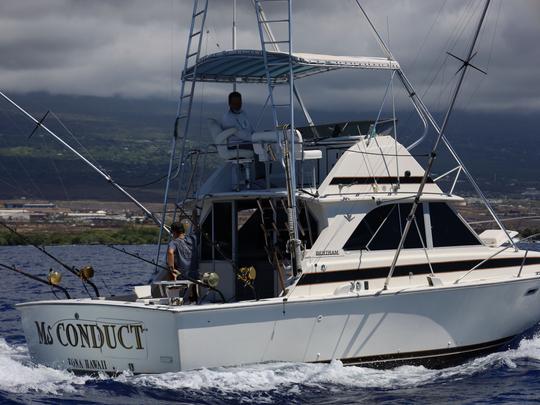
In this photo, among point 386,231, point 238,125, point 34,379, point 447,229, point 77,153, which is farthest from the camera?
point 238,125

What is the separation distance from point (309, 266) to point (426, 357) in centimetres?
211

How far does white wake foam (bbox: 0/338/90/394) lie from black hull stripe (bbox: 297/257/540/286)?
10.7 ft

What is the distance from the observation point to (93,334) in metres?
14.2

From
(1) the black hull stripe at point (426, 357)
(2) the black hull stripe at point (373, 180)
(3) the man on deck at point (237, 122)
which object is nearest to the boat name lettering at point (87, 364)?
(1) the black hull stripe at point (426, 357)

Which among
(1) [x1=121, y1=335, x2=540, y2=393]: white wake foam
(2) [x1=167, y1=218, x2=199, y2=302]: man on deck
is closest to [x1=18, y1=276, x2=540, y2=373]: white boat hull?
(1) [x1=121, y1=335, x2=540, y2=393]: white wake foam

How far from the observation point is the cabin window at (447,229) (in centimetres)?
1620

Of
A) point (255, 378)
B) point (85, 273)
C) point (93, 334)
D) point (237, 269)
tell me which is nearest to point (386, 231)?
point (237, 269)

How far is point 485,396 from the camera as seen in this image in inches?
551

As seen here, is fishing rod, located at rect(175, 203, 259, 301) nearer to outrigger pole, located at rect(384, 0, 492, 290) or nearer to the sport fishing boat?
the sport fishing boat

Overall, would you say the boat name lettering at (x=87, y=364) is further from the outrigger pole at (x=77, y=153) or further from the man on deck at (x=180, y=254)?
the outrigger pole at (x=77, y=153)

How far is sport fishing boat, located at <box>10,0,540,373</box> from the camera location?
14055mm

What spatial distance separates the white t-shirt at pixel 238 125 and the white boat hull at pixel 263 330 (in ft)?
10.8

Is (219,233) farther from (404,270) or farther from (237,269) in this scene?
(404,270)

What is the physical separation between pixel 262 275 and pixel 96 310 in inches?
125
